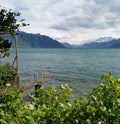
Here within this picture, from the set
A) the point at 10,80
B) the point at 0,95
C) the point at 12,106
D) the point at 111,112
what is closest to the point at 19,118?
the point at 12,106

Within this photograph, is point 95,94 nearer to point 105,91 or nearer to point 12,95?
point 105,91

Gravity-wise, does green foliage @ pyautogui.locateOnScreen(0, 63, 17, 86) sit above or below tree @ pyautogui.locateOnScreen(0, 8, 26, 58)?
below

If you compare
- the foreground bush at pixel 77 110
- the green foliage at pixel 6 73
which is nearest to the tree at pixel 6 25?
the green foliage at pixel 6 73

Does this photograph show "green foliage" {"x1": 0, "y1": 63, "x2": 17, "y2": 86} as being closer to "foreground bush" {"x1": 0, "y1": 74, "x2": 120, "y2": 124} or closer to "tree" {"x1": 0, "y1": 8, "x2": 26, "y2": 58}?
"tree" {"x1": 0, "y1": 8, "x2": 26, "y2": 58}

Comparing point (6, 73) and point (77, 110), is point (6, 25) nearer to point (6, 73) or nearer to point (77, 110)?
point (6, 73)

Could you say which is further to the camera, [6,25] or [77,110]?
[6,25]

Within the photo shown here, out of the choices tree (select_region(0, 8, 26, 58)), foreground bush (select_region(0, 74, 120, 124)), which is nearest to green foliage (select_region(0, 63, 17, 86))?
tree (select_region(0, 8, 26, 58))

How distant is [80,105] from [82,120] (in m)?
0.22

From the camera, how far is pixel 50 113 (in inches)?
156

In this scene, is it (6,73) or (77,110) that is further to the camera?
(6,73)

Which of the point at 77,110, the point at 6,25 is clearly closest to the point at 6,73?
the point at 6,25

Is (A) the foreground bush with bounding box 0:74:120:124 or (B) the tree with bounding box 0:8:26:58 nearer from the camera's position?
(A) the foreground bush with bounding box 0:74:120:124

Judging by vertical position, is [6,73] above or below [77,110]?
below

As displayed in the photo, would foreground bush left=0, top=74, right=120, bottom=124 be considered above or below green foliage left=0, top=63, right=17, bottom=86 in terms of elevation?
above
